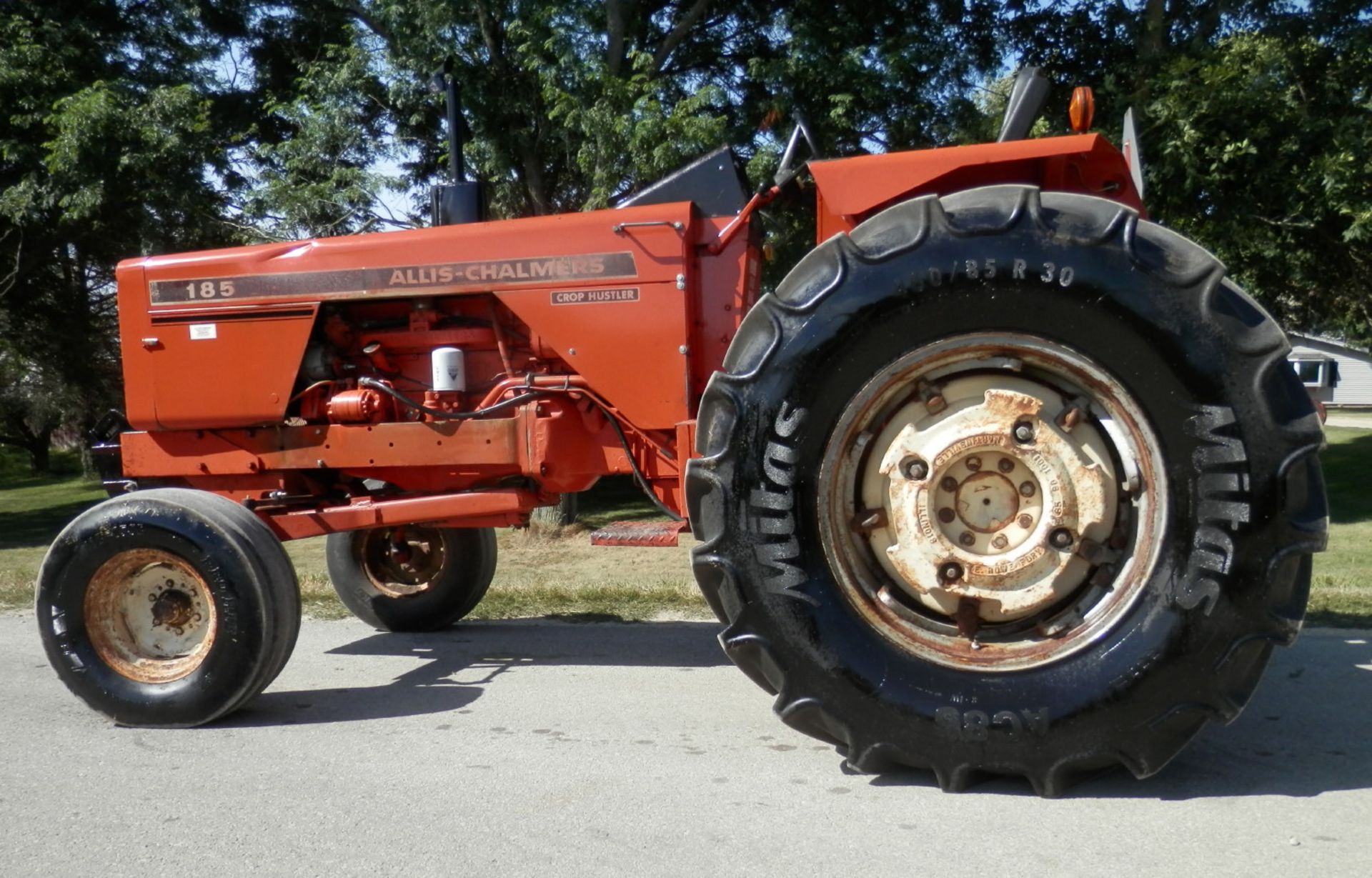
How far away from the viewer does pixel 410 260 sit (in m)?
4.78

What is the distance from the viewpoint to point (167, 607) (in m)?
4.50

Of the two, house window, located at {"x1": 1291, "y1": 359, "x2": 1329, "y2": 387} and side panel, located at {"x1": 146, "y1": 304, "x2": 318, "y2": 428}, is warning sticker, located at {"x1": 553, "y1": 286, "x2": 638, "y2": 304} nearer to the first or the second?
side panel, located at {"x1": 146, "y1": 304, "x2": 318, "y2": 428}

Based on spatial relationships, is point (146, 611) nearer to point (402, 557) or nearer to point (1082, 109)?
point (402, 557)

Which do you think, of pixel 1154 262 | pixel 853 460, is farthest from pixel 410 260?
pixel 1154 262

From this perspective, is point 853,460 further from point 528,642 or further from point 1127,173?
point 528,642

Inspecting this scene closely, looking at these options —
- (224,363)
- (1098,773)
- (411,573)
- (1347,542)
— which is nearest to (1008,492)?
(1098,773)

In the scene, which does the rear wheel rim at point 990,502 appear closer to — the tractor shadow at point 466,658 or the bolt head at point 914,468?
the bolt head at point 914,468

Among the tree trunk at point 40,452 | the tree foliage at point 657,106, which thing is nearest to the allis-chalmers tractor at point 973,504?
the tree foliage at point 657,106

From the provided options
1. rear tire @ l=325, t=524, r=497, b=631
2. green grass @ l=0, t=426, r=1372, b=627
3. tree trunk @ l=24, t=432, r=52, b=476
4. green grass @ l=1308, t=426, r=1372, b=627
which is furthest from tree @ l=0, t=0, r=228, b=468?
tree trunk @ l=24, t=432, r=52, b=476

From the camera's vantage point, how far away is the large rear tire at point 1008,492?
3.09 metres

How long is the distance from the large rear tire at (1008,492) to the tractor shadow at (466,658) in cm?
175

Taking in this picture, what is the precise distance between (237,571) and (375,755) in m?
0.90

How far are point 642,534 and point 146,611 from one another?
6.23 feet

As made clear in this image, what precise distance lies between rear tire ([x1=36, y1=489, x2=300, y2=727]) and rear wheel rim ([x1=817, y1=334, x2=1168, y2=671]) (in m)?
2.16
